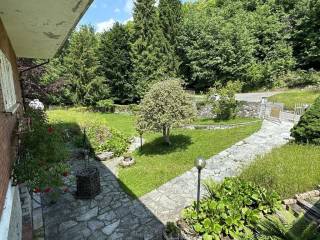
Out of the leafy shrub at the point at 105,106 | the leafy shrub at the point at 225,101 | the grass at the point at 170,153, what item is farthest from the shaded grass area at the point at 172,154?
the leafy shrub at the point at 105,106

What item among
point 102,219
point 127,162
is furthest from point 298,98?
point 102,219

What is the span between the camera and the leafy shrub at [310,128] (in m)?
10.9

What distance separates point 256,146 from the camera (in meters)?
12.4

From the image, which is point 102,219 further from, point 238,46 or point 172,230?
point 238,46

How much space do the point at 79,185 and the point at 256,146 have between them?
24.2ft

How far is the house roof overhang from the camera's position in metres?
3.56

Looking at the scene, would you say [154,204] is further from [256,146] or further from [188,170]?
[256,146]

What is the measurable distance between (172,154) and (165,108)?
2.08m

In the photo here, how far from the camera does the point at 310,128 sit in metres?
11.0

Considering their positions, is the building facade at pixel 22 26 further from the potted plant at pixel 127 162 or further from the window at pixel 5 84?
the potted plant at pixel 127 162

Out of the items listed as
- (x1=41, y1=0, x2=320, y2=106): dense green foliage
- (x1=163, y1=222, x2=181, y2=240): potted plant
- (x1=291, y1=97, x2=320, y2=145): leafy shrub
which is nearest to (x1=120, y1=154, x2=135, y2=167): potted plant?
(x1=163, y1=222, x2=181, y2=240): potted plant

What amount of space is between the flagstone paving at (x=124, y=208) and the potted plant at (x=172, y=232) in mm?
467

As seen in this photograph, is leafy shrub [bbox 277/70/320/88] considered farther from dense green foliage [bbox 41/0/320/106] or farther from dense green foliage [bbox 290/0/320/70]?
dense green foliage [bbox 290/0/320/70]

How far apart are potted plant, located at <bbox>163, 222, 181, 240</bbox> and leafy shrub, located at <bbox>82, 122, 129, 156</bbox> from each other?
7179 millimetres
